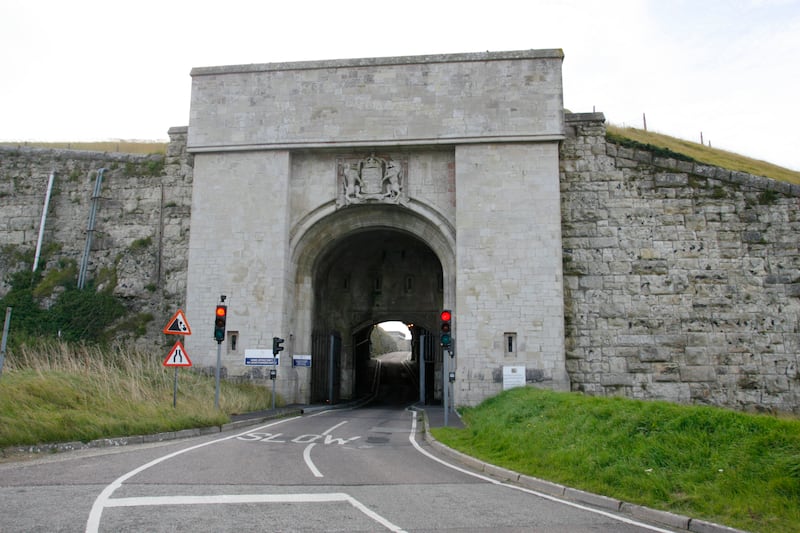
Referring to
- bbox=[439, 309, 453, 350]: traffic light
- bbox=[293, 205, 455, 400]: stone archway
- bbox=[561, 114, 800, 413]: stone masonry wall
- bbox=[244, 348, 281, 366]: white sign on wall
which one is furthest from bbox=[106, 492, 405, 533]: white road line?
bbox=[293, 205, 455, 400]: stone archway

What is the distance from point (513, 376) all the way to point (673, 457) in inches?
422

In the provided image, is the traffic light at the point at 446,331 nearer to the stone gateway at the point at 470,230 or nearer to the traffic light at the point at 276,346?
the stone gateway at the point at 470,230

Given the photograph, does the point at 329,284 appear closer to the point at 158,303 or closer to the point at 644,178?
the point at 158,303

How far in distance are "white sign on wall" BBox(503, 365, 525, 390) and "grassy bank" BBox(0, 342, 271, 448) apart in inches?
280

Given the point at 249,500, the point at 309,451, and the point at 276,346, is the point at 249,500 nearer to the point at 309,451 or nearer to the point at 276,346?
the point at 309,451

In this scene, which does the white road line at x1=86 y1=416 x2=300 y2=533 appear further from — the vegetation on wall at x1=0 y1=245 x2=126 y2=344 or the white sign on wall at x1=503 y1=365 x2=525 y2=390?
the vegetation on wall at x1=0 y1=245 x2=126 y2=344

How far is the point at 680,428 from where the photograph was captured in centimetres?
757

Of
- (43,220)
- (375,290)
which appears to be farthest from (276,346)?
(43,220)

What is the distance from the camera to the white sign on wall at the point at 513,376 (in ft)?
57.9

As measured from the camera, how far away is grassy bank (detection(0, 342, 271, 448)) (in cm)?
952

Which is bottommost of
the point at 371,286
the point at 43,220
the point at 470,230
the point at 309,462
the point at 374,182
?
the point at 309,462

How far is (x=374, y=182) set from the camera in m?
19.6

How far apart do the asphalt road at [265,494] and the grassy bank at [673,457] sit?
0.68 metres

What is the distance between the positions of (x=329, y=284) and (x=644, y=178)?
1109 cm
